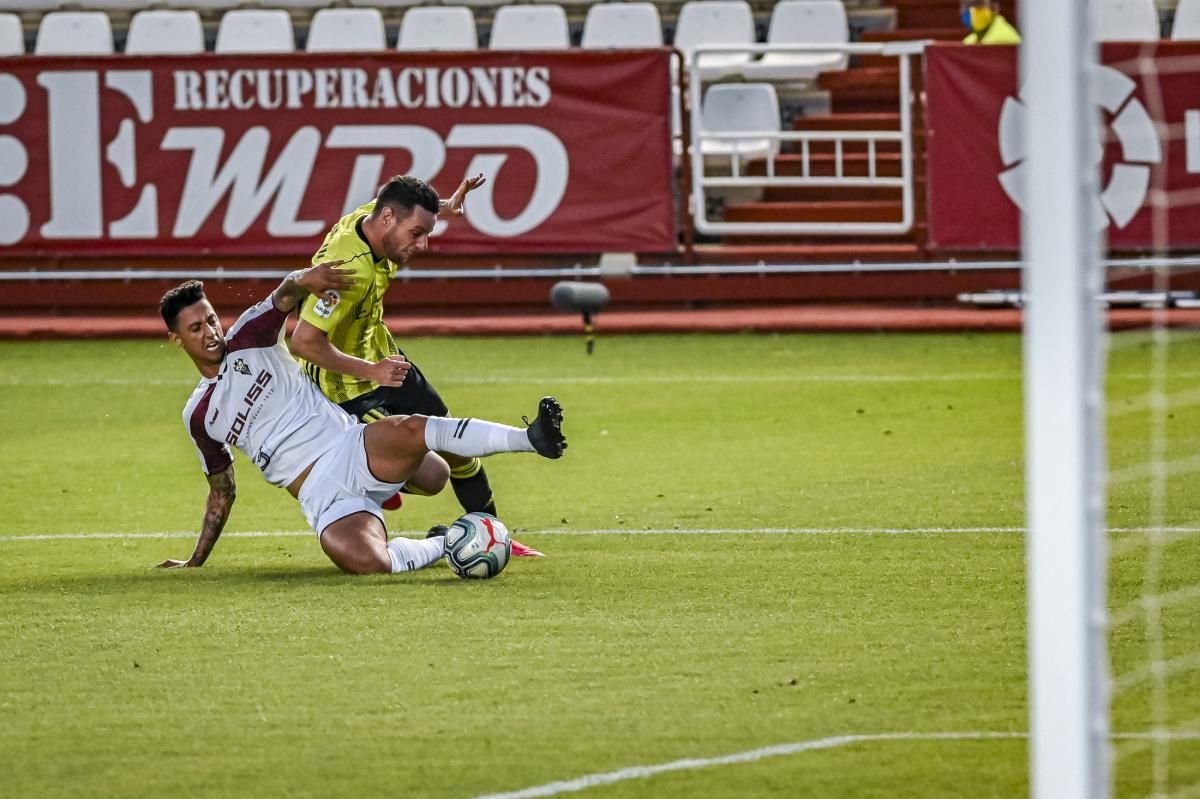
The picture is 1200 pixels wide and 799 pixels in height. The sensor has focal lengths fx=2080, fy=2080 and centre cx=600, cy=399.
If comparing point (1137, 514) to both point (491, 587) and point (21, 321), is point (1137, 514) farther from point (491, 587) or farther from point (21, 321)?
point (21, 321)

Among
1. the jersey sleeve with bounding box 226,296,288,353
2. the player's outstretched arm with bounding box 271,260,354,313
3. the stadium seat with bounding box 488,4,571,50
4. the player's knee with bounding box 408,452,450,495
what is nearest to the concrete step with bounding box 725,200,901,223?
the stadium seat with bounding box 488,4,571,50

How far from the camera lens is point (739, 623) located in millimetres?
6582

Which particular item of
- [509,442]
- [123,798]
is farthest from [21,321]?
[123,798]

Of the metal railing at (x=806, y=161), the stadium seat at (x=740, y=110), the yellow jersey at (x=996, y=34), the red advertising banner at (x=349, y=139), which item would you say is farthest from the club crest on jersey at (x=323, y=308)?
the yellow jersey at (x=996, y=34)

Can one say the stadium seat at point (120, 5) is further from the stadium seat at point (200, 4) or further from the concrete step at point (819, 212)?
the concrete step at point (819, 212)

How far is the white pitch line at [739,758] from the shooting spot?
477cm

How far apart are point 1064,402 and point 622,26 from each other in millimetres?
16625

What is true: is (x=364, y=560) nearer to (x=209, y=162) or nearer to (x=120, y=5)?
(x=209, y=162)

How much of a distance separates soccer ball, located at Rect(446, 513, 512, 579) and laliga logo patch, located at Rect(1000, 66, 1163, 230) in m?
9.19

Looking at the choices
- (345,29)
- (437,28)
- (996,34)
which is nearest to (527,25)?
(437,28)

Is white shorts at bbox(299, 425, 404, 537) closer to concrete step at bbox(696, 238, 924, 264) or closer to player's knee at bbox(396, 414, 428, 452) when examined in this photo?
player's knee at bbox(396, 414, 428, 452)

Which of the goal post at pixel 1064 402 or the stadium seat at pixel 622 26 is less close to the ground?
the stadium seat at pixel 622 26

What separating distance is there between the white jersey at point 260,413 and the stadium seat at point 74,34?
1325 centimetres

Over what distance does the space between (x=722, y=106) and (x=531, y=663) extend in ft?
41.3
